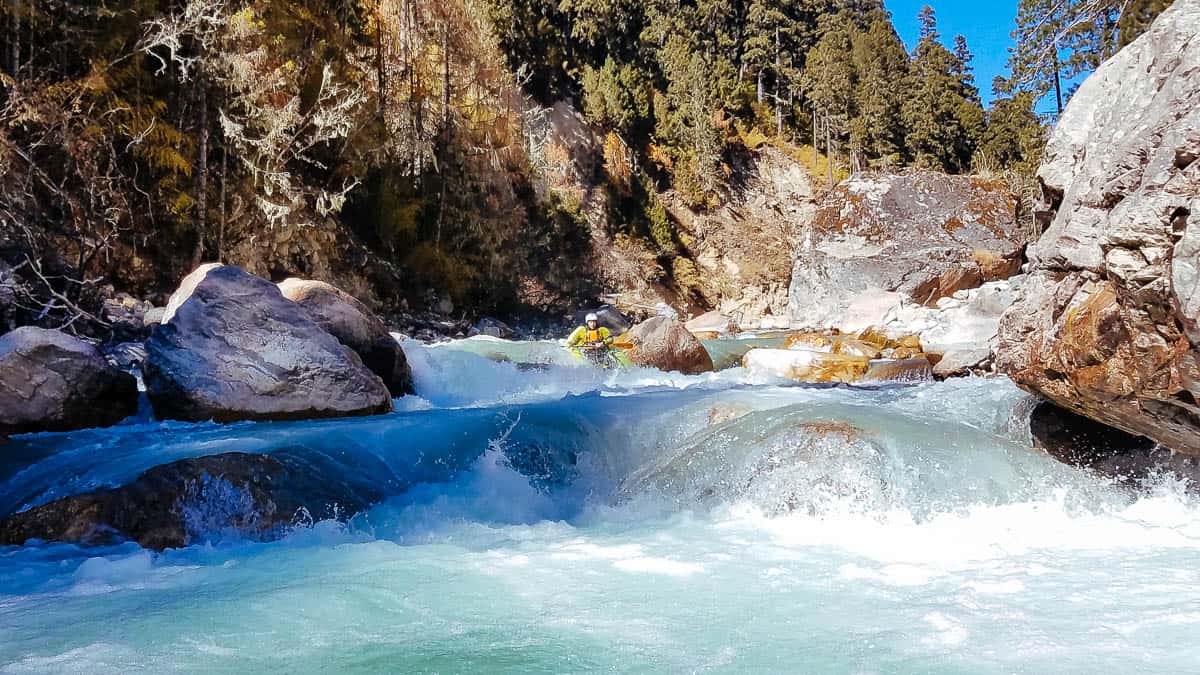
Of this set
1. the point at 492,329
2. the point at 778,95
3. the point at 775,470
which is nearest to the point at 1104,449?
the point at 775,470

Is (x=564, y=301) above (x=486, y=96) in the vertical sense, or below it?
below

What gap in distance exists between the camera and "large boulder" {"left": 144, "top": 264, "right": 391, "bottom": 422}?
25.0 feet

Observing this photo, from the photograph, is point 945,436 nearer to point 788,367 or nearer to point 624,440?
point 624,440

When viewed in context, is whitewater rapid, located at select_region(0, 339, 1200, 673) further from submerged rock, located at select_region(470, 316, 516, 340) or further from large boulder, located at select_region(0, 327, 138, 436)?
submerged rock, located at select_region(470, 316, 516, 340)

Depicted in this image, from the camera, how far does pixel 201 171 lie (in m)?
15.4

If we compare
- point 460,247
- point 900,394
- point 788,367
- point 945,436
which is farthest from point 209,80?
point 945,436

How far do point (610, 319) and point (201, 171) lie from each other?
1129 centimetres

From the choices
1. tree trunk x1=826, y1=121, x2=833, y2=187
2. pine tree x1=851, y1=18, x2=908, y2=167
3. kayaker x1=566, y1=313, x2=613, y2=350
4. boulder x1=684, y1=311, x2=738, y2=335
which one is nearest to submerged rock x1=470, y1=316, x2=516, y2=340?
boulder x1=684, y1=311, x2=738, y2=335

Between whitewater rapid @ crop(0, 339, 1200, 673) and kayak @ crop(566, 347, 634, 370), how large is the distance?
4.68 metres

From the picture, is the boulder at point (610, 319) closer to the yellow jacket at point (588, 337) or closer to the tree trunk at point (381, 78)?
the tree trunk at point (381, 78)

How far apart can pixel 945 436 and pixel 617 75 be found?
103ft

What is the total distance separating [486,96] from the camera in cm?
2238

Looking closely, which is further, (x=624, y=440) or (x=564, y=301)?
(x=564, y=301)

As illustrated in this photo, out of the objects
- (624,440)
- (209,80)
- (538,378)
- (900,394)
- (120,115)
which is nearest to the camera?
(624,440)
